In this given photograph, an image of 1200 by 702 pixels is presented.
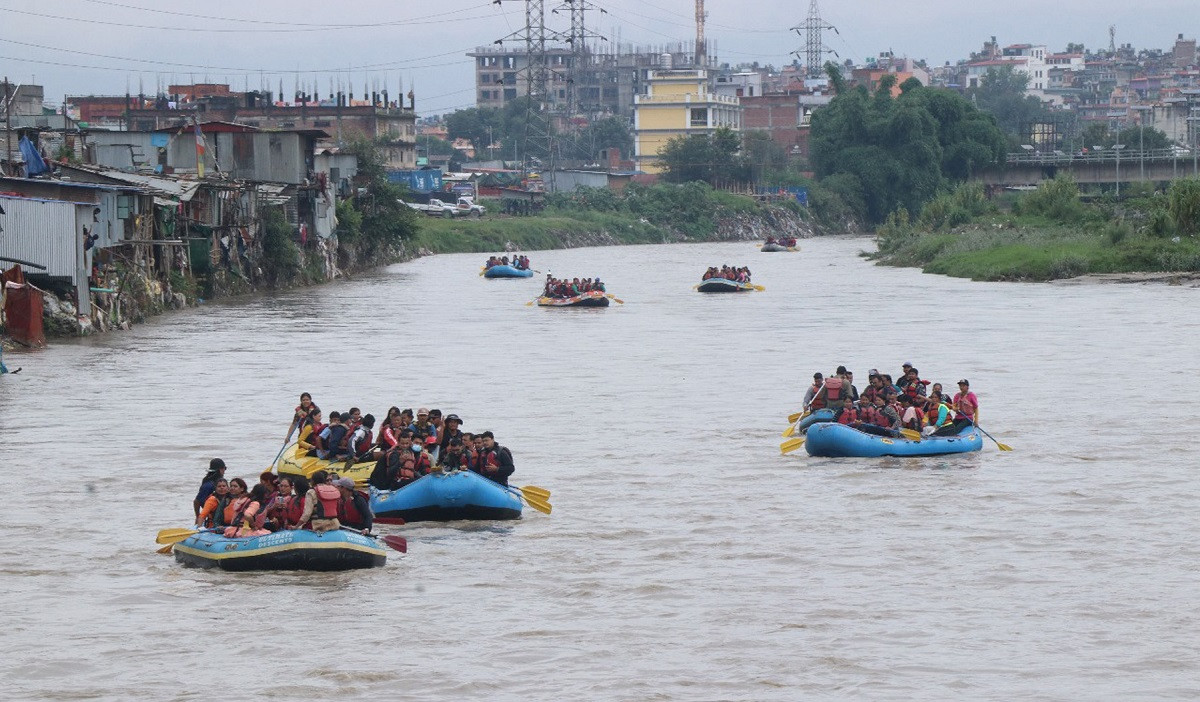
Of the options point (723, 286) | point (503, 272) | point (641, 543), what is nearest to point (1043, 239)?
point (723, 286)

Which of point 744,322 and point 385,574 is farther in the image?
point 744,322

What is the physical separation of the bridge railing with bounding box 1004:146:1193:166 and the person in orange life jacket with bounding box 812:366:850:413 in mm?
83114

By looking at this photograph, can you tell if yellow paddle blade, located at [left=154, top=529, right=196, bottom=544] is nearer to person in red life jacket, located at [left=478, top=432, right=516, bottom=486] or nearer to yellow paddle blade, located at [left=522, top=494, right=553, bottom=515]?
person in red life jacket, located at [left=478, top=432, right=516, bottom=486]

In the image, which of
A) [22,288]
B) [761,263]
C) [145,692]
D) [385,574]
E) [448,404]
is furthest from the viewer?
[761,263]

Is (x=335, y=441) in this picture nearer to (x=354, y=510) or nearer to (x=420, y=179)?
(x=354, y=510)

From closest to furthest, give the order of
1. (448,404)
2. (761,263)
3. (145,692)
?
1. (145,692)
2. (448,404)
3. (761,263)

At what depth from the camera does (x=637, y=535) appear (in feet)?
67.0

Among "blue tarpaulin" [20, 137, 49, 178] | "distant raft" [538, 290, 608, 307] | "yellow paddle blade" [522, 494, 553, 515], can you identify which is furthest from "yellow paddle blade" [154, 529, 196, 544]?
"distant raft" [538, 290, 608, 307]

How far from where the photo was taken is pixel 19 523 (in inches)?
827

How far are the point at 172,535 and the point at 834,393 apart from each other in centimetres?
1156

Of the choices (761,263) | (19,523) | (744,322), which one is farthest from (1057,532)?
(761,263)

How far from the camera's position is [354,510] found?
18844mm

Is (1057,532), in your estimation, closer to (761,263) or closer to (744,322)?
(744,322)

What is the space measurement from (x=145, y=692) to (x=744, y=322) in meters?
36.6
